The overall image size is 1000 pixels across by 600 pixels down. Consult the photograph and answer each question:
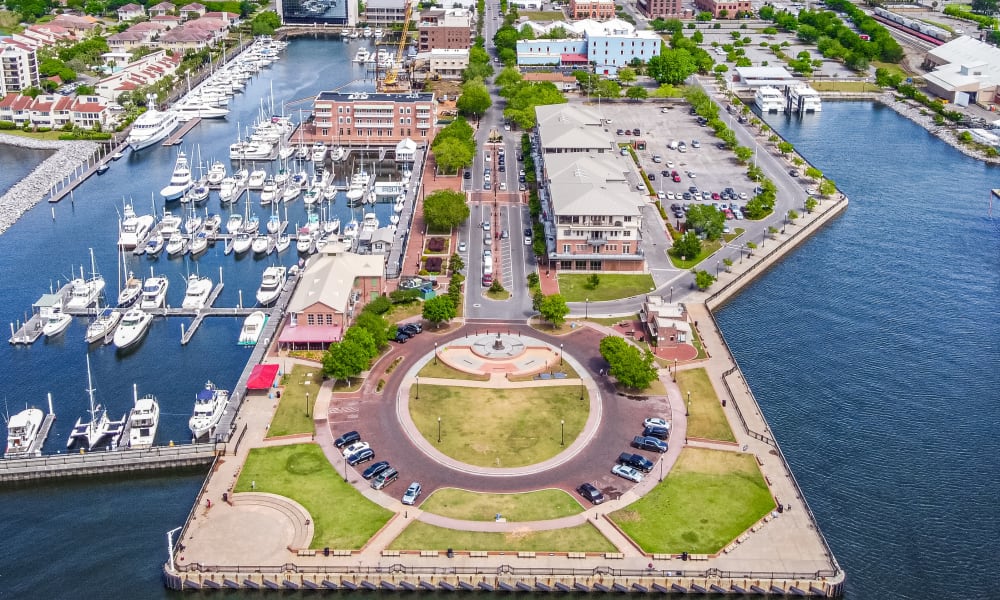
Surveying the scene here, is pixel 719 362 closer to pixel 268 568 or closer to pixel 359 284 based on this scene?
pixel 359 284

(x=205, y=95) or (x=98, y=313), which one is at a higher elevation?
(x=205, y=95)

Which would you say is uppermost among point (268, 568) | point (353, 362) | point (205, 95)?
point (205, 95)

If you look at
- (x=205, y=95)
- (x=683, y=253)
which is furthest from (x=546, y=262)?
(x=205, y=95)

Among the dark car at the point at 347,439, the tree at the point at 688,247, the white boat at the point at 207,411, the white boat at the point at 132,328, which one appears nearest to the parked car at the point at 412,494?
the dark car at the point at 347,439

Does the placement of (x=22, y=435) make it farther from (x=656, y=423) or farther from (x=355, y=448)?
(x=656, y=423)

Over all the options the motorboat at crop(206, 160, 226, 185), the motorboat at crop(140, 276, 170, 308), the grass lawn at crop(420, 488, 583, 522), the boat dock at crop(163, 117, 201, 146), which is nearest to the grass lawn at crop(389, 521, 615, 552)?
the grass lawn at crop(420, 488, 583, 522)

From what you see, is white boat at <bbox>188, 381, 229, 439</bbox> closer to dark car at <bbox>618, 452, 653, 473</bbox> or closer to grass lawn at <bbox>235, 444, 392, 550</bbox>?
grass lawn at <bbox>235, 444, 392, 550</bbox>
